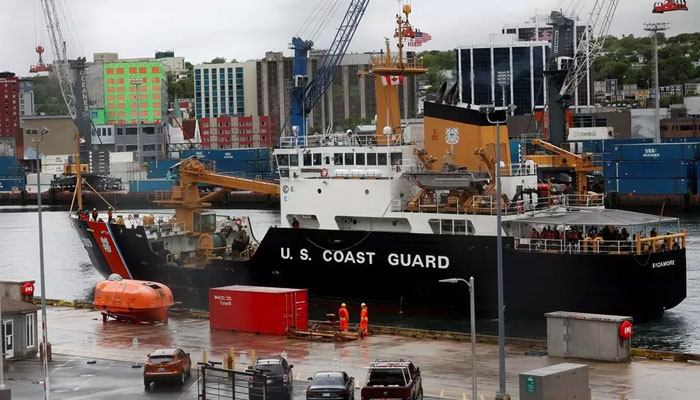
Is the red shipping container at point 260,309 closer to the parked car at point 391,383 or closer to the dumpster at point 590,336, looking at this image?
the dumpster at point 590,336

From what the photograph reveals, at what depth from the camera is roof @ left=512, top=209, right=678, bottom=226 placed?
36.9m

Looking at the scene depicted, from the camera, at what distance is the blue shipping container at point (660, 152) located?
93.4m

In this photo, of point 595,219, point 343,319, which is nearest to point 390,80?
point 595,219

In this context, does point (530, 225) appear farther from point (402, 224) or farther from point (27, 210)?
point (27, 210)

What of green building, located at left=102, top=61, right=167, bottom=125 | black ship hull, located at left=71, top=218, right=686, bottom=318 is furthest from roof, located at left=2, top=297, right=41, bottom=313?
green building, located at left=102, top=61, right=167, bottom=125

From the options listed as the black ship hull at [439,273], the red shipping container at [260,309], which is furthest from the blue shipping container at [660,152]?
the red shipping container at [260,309]

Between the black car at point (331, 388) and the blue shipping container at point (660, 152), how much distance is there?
7292 cm

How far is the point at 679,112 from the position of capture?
446ft

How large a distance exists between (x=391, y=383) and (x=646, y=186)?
73017mm

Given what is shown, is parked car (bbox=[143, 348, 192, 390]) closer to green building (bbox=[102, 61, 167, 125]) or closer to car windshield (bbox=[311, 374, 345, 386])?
car windshield (bbox=[311, 374, 345, 386])

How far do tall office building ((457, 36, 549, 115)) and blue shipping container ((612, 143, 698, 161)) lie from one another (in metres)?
84.7

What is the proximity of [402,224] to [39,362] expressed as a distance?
14167mm

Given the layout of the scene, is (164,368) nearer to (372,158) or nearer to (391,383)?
(391,383)

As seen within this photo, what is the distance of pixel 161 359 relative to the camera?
27281mm
